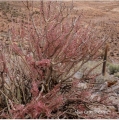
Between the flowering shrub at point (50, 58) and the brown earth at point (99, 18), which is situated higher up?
the flowering shrub at point (50, 58)

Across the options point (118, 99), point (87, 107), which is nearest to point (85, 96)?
point (87, 107)

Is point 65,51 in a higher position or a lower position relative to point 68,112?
higher

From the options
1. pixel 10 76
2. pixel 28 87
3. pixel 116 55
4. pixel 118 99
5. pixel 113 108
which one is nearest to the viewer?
pixel 10 76

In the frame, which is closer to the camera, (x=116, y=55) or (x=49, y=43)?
(x=49, y=43)

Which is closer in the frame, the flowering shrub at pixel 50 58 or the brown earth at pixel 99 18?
the flowering shrub at pixel 50 58

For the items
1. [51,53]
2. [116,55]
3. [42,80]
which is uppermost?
[51,53]

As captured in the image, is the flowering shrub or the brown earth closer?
the flowering shrub

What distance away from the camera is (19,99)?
539 centimetres

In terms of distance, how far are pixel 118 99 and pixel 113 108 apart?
23.9 inches

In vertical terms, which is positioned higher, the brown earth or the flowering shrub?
the flowering shrub

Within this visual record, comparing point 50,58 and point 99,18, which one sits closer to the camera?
point 50,58

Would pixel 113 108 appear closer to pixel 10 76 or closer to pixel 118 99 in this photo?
pixel 118 99

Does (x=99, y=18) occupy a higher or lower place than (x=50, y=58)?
lower

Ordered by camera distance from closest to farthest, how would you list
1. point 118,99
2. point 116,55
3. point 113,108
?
point 113,108 < point 118,99 < point 116,55
